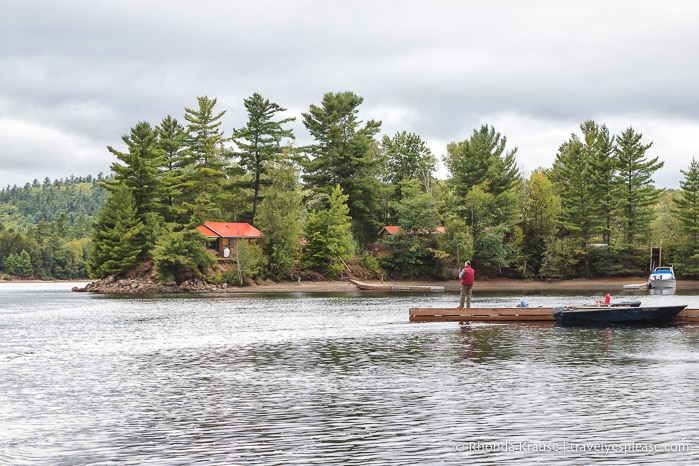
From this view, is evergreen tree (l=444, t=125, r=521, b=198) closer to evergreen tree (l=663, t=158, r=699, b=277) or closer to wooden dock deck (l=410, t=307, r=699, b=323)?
evergreen tree (l=663, t=158, r=699, b=277)

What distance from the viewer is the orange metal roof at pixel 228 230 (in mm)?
102125

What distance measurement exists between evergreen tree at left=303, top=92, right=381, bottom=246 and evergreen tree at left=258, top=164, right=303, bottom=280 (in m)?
10.5

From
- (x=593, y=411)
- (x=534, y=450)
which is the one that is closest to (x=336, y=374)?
(x=593, y=411)

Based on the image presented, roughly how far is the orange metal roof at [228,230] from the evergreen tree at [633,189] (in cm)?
4937

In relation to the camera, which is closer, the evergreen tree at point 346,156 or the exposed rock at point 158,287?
the exposed rock at point 158,287

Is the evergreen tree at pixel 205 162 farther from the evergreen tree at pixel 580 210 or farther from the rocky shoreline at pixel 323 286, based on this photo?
the evergreen tree at pixel 580 210

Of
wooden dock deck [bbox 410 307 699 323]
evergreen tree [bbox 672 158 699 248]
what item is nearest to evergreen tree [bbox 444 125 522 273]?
evergreen tree [bbox 672 158 699 248]

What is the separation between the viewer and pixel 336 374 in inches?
1021

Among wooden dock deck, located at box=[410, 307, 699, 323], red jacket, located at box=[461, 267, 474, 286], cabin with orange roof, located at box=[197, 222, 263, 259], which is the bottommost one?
wooden dock deck, located at box=[410, 307, 699, 323]

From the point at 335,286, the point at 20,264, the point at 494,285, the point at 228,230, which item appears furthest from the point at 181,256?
the point at 20,264

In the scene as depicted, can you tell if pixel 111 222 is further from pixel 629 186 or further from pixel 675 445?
pixel 675 445

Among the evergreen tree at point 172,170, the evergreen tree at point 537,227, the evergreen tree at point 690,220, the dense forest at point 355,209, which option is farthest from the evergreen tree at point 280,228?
the evergreen tree at point 690,220

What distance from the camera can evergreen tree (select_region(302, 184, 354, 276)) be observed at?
102m

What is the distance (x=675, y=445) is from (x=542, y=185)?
99.7 metres
